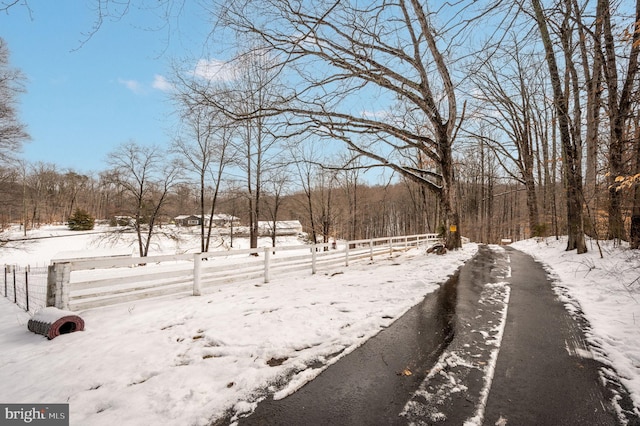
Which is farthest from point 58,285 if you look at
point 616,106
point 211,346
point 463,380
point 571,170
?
point 571,170

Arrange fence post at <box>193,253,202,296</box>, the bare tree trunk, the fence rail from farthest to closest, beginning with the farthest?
the bare tree trunk < the fence rail < fence post at <box>193,253,202,296</box>

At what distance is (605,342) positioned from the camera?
11.7 feet

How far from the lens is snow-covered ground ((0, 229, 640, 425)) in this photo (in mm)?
2523

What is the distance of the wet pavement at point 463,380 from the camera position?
2.24 meters

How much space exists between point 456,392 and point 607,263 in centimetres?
879

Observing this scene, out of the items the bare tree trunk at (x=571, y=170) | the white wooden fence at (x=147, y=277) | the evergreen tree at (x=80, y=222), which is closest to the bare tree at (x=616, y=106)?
the bare tree trunk at (x=571, y=170)

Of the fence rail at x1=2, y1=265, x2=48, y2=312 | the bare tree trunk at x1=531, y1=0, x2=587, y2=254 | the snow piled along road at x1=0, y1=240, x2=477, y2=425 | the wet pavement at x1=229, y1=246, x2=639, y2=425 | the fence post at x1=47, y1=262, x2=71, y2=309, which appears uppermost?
the bare tree trunk at x1=531, y1=0, x2=587, y2=254

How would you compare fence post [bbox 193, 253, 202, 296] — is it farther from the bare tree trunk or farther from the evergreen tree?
the evergreen tree

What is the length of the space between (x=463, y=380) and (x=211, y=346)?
2.94 metres

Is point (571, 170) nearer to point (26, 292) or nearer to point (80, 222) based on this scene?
point (26, 292)

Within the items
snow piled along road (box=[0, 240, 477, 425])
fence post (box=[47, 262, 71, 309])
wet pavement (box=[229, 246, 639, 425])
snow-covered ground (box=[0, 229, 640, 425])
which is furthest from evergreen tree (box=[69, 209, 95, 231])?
wet pavement (box=[229, 246, 639, 425])

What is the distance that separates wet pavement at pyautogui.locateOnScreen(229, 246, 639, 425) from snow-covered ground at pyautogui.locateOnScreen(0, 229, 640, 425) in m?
0.23

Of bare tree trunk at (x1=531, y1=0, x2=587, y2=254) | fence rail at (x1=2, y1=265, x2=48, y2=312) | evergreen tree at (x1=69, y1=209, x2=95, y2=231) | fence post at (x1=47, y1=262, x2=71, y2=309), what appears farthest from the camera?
evergreen tree at (x1=69, y1=209, x2=95, y2=231)

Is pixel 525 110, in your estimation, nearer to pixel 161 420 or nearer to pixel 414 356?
pixel 414 356
